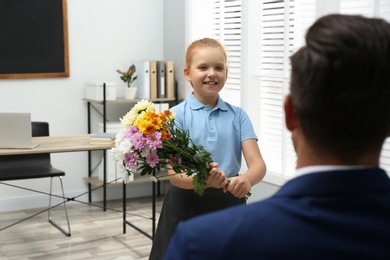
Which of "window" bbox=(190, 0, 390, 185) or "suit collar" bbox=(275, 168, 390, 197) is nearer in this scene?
"suit collar" bbox=(275, 168, 390, 197)

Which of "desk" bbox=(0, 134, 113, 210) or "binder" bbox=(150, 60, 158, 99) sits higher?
"binder" bbox=(150, 60, 158, 99)

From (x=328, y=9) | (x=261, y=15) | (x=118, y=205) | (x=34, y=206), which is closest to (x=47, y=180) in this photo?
(x=34, y=206)

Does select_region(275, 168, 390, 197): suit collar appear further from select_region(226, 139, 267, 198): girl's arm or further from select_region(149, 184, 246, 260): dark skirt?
select_region(149, 184, 246, 260): dark skirt

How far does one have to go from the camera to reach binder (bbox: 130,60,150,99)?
5.52 meters

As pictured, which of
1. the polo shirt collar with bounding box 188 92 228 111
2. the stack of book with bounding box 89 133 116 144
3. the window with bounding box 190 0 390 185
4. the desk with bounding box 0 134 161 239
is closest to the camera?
the polo shirt collar with bounding box 188 92 228 111

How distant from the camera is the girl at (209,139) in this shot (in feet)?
8.45

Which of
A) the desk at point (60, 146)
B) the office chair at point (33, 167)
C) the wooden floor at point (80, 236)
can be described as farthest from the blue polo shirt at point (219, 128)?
the office chair at point (33, 167)

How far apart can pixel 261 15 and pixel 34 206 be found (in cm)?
253

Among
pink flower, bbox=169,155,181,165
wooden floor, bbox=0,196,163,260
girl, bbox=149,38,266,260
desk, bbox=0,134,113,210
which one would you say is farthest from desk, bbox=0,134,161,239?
pink flower, bbox=169,155,181,165

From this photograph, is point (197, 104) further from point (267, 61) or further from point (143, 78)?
point (143, 78)

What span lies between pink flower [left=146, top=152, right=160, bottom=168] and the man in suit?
1558 millimetres

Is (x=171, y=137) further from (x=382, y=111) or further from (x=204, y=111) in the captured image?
(x=382, y=111)

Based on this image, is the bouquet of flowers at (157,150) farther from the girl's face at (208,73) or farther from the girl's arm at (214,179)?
the girl's face at (208,73)

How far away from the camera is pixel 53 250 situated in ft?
14.5
